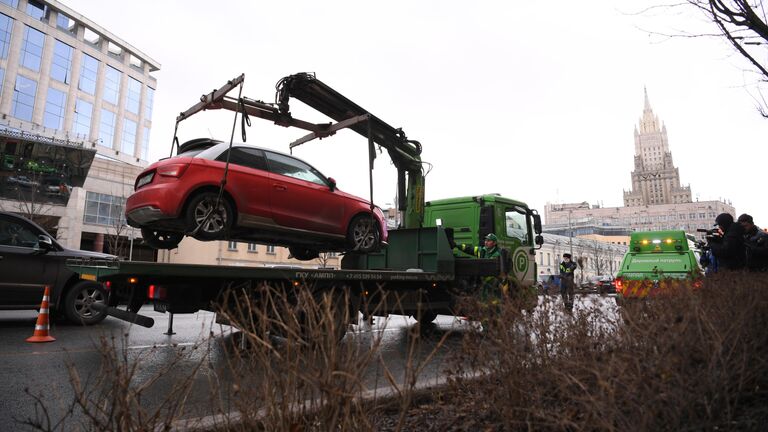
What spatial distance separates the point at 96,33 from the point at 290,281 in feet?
224

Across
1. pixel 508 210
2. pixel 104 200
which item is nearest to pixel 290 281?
pixel 508 210

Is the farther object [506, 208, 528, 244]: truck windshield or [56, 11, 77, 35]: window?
[56, 11, 77, 35]: window

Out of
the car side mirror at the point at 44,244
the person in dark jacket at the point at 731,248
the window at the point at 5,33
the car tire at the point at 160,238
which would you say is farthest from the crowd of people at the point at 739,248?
the window at the point at 5,33

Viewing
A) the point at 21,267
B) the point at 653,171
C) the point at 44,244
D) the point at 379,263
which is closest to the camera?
the point at 21,267

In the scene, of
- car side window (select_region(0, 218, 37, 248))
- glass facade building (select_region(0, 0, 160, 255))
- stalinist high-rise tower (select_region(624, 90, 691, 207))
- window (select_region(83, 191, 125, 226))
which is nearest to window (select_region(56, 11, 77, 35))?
glass facade building (select_region(0, 0, 160, 255))

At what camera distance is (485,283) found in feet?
25.8

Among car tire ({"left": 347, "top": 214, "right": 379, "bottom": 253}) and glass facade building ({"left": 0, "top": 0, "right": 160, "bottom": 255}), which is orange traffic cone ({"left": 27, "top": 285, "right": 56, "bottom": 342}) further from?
glass facade building ({"left": 0, "top": 0, "right": 160, "bottom": 255})

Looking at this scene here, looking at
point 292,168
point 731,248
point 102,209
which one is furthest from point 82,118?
point 731,248

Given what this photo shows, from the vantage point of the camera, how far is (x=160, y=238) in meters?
6.43

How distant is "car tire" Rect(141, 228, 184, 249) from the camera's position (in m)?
6.28

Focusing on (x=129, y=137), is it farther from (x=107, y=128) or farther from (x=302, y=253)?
(x=302, y=253)

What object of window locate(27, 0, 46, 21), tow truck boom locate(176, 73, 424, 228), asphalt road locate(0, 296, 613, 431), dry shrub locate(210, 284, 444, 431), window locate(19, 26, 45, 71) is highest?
window locate(27, 0, 46, 21)

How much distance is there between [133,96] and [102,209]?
119 feet

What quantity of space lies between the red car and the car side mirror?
8.96ft
